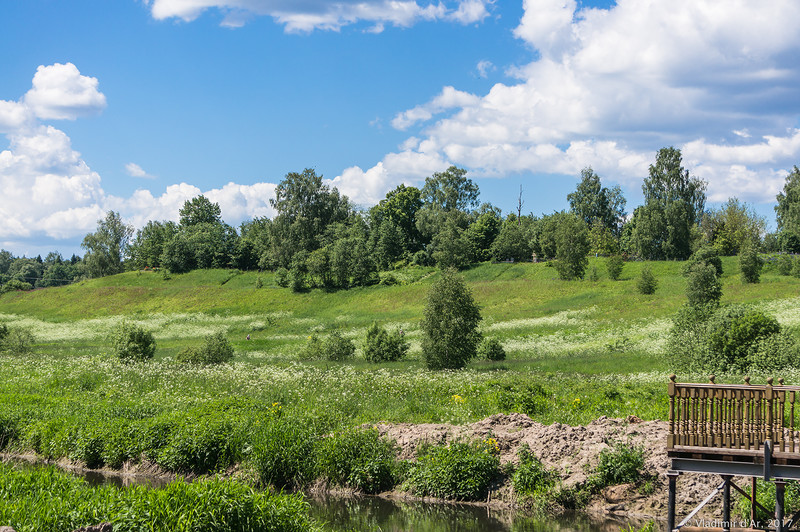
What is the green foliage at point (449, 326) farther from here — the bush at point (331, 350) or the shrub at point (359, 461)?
the shrub at point (359, 461)

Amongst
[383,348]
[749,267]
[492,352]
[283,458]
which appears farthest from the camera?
[749,267]

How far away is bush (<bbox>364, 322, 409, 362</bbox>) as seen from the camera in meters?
48.3

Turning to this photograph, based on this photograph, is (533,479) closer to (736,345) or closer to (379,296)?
(736,345)

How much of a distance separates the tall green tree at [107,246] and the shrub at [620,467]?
133 metres

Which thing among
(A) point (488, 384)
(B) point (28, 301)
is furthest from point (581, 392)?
(B) point (28, 301)

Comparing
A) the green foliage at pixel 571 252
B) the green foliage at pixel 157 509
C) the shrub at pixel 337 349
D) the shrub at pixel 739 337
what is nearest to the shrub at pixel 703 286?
the shrub at pixel 739 337

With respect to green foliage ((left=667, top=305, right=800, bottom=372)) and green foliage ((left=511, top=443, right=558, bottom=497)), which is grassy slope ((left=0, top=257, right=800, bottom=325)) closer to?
green foliage ((left=667, top=305, right=800, bottom=372))

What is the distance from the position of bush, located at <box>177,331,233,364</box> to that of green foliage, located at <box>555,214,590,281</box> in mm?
53698

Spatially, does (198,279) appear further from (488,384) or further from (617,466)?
(617,466)

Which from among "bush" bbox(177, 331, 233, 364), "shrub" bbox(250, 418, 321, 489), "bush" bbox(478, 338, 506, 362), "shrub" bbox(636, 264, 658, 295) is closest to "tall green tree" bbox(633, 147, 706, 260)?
"shrub" bbox(636, 264, 658, 295)

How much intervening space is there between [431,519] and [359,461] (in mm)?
3275

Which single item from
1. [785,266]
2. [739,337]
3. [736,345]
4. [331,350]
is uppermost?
[785,266]

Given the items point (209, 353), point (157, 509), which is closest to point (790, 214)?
point (209, 353)

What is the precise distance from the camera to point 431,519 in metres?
17.6
